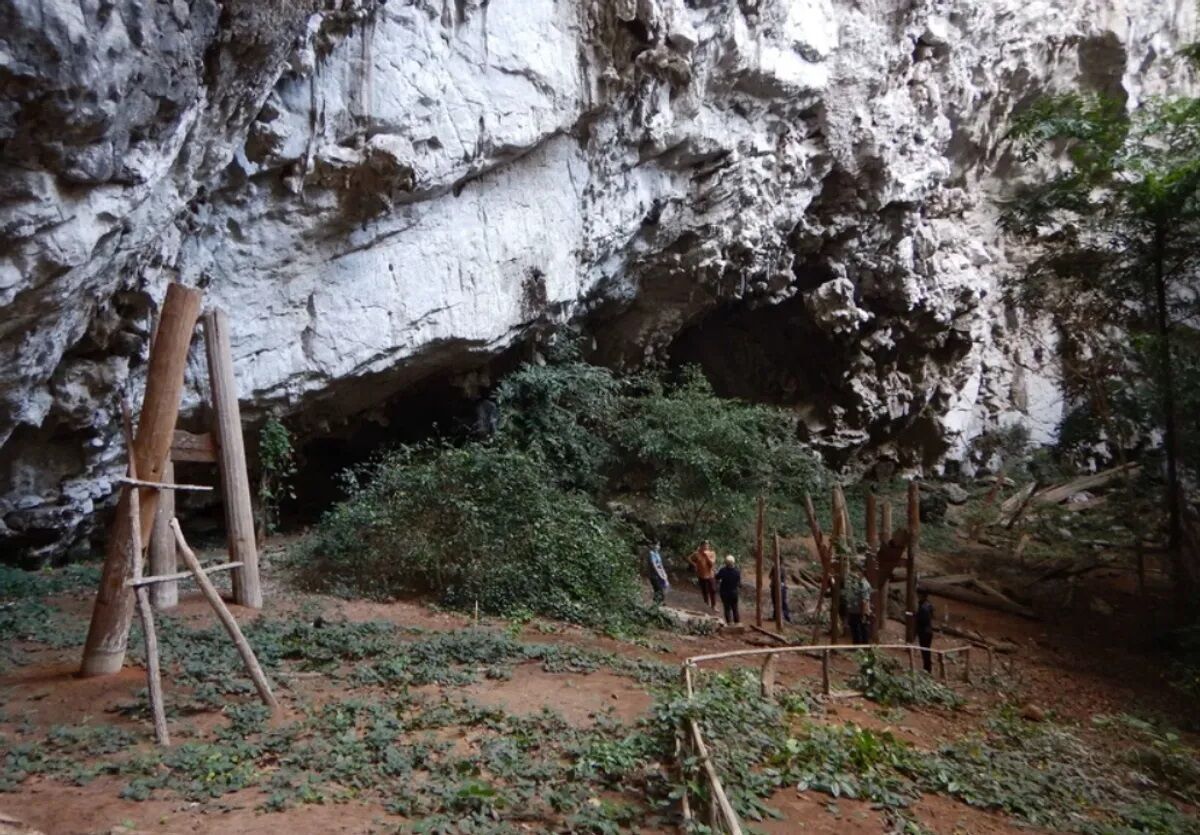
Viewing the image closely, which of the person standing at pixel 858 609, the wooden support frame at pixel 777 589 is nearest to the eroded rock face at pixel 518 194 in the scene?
the wooden support frame at pixel 777 589

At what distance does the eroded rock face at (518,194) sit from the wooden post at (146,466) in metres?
1.35

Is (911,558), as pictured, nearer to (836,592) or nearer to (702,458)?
(836,592)

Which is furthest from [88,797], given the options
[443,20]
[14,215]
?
[443,20]

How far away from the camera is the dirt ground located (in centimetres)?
419

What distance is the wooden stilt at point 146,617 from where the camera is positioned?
16.8 feet

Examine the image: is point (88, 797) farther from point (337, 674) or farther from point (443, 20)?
point (443, 20)

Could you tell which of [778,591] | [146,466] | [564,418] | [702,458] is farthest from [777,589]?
[146,466]

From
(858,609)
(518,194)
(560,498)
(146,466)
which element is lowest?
(858,609)

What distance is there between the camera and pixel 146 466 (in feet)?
20.8

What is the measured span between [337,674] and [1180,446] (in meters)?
16.3

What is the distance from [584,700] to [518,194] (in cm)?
1017

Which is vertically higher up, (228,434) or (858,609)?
(228,434)

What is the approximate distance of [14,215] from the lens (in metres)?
6.21

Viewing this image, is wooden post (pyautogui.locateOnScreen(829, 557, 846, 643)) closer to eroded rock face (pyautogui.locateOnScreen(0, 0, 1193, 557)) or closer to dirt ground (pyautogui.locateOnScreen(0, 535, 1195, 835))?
dirt ground (pyautogui.locateOnScreen(0, 535, 1195, 835))
